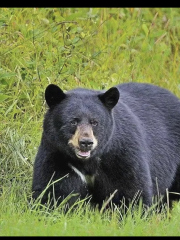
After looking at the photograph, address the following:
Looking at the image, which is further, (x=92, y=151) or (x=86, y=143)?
(x=92, y=151)

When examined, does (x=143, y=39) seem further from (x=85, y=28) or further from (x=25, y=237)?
(x=25, y=237)

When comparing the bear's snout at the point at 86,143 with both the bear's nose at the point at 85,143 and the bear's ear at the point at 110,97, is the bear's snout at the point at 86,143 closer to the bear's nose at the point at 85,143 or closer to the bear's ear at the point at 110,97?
the bear's nose at the point at 85,143

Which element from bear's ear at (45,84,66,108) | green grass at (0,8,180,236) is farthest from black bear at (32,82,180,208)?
green grass at (0,8,180,236)

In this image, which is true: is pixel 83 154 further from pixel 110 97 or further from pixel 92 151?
pixel 110 97

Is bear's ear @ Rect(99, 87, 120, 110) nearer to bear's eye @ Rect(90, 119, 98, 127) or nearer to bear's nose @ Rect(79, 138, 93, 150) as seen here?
bear's eye @ Rect(90, 119, 98, 127)

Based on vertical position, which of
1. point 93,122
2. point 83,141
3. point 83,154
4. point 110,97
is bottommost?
point 83,154

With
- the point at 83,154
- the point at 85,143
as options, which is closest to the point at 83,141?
the point at 85,143

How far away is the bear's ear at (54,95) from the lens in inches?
237

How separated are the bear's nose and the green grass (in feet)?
1.61

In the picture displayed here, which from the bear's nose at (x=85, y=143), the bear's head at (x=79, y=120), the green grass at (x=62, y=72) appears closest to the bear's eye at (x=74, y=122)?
the bear's head at (x=79, y=120)

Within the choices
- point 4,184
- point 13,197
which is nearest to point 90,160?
point 13,197

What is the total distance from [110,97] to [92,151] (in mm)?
482

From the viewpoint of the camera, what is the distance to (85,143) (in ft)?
18.7

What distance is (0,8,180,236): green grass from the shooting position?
A: 535 centimetres
